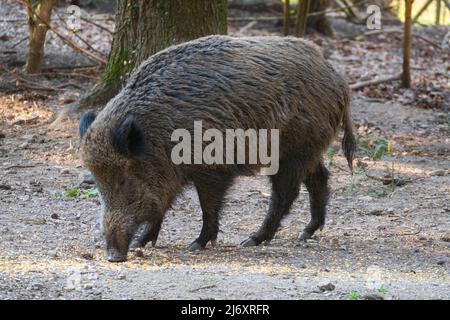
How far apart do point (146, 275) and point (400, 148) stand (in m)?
5.50

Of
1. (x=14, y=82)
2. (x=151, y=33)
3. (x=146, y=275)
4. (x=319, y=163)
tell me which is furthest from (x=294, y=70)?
(x=14, y=82)

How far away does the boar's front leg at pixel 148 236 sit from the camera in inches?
253

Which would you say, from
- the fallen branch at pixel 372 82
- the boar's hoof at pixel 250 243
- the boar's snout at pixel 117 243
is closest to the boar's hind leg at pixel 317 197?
the boar's hoof at pixel 250 243

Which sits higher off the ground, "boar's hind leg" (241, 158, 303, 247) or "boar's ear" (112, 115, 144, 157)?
"boar's ear" (112, 115, 144, 157)

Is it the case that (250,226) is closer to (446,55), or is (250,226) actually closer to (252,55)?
(252,55)

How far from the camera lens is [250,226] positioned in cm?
743

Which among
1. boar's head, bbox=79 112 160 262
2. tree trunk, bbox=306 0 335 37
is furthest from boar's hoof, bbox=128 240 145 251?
tree trunk, bbox=306 0 335 37

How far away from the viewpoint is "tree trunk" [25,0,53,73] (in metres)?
11.3

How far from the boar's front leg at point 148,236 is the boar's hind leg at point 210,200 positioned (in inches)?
11.0

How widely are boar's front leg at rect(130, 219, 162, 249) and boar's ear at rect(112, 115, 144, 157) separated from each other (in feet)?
2.10

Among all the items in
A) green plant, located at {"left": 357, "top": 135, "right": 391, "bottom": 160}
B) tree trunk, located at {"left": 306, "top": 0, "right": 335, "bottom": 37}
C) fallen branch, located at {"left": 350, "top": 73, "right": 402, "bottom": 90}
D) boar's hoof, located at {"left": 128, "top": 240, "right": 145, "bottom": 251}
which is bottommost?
boar's hoof, located at {"left": 128, "top": 240, "right": 145, "bottom": 251}

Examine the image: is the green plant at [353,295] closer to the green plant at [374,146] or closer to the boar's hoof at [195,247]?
the boar's hoof at [195,247]

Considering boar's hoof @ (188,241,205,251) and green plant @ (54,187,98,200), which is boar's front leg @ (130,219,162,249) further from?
green plant @ (54,187,98,200)

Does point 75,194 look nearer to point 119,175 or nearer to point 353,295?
point 119,175
